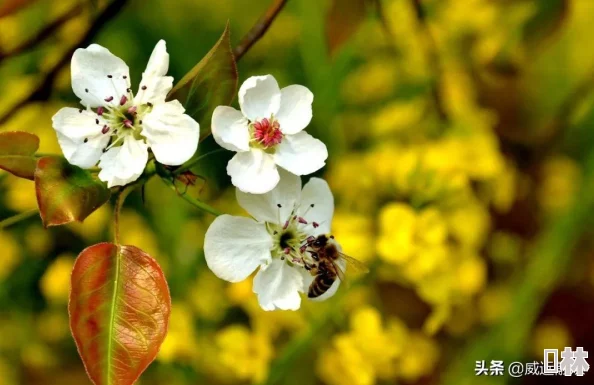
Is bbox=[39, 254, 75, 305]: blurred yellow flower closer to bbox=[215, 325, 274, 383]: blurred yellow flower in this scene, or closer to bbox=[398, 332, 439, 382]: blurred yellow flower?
bbox=[215, 325, 274, 383]: blurred yellow flower

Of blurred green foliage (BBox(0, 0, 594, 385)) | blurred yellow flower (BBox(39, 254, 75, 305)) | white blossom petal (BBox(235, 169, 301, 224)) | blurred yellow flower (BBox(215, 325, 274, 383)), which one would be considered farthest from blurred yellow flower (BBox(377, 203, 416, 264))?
blurred yellow flower (BBox(39, 254, 75, 305))

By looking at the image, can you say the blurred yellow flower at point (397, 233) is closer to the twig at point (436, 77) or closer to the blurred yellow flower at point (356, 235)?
the blurred yellow flower at point (356, 235)

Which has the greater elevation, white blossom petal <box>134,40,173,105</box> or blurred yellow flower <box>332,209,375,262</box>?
blurred yellow flower <box>332,209,375,262</box>

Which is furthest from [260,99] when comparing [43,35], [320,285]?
[43,35]

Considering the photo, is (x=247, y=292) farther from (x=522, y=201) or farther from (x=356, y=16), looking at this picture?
(x=522, y=201)

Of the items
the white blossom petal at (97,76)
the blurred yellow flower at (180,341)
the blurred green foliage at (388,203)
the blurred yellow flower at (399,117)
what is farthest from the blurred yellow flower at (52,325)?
the white blossom petal at (97,76)

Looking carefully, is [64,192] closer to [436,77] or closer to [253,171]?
[253,171]
